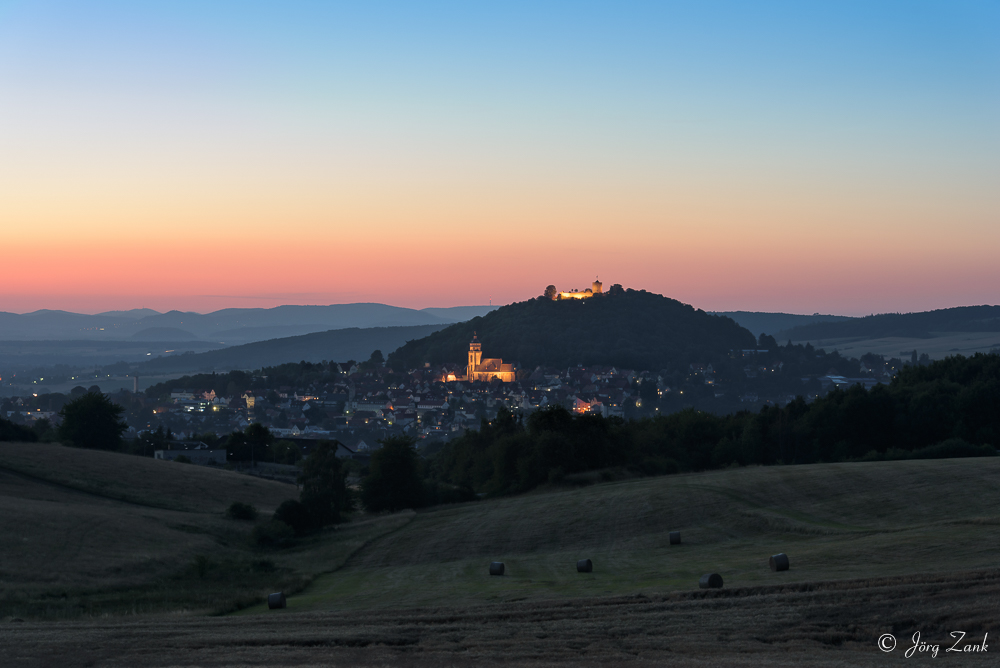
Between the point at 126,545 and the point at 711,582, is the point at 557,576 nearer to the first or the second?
the point at 711,582

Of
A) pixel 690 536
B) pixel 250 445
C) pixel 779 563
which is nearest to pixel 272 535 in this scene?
pixel 690 536

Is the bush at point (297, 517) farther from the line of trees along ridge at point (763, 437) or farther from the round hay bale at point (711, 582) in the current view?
the round hay bale at point (711, 582)

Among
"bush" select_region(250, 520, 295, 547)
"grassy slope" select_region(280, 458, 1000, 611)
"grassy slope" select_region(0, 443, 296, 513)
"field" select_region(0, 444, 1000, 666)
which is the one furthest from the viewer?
"grassy slope" select_region(0, 443, 296, 513)

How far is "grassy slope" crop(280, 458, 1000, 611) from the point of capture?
1795 centimetres

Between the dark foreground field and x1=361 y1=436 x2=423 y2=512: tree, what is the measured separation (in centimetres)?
2846

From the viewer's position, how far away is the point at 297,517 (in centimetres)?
3694

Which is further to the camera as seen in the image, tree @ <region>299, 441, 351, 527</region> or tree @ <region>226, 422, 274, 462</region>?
tree @ <region>226, 422, 274, 462</region>

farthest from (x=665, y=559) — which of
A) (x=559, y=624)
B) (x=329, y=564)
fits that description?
(x=329, y=564)

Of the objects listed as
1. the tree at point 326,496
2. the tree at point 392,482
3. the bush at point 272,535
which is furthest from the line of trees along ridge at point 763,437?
the bush at point 272,535

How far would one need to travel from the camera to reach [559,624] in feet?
45.9

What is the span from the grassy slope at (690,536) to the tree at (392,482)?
3748mm

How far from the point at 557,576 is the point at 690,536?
270 inches

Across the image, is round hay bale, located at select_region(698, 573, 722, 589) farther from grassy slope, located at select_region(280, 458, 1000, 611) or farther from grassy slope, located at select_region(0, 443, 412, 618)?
grassy slope, located at select_region(0, 443, 412, 618)

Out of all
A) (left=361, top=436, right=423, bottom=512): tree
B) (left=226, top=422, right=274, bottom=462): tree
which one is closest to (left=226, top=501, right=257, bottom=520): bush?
Result: (left=361, top=436, right=423, bottom=512): tree
